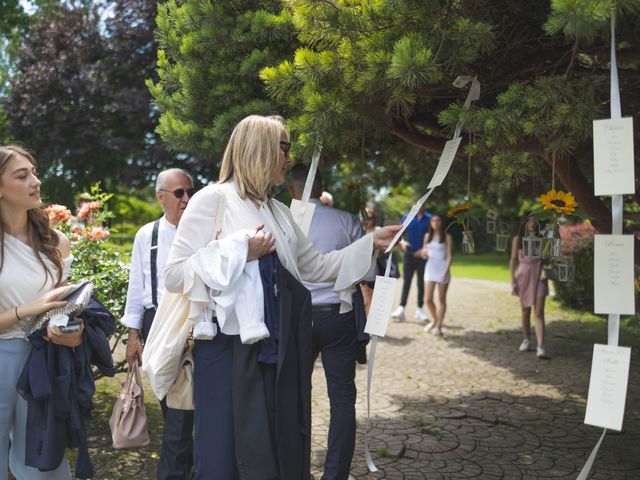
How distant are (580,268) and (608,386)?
1048 cm

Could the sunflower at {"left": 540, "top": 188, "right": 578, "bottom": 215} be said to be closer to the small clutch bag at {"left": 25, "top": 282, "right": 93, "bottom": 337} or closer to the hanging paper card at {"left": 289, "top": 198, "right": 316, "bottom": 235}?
the hanging paper card at {"left": 289, "top": 198, "right": 316, "bottom": 235}

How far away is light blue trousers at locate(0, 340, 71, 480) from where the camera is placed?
298cm

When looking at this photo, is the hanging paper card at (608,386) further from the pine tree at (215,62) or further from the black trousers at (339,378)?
the pine tree at (215,62)

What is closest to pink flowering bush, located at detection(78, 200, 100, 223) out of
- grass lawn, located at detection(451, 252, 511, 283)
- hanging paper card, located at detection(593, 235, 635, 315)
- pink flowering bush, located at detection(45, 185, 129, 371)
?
pink flowering bush, located at detection(45, 185, 129, 371)

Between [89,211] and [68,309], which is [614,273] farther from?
[89,211]

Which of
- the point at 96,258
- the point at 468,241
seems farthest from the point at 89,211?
the point at 468,241

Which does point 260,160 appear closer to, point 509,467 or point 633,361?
point 509,467

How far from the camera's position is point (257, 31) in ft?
12.5

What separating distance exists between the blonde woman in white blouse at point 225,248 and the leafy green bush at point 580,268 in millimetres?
10092

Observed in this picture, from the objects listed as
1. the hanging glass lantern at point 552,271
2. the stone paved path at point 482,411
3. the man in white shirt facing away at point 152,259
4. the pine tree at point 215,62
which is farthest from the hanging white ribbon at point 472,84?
the stone paved path at point 482,411

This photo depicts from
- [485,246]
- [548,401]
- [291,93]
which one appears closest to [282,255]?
[291,93]

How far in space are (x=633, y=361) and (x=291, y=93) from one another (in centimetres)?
668

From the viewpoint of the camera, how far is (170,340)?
281 cm

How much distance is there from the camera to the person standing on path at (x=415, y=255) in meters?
10.3
